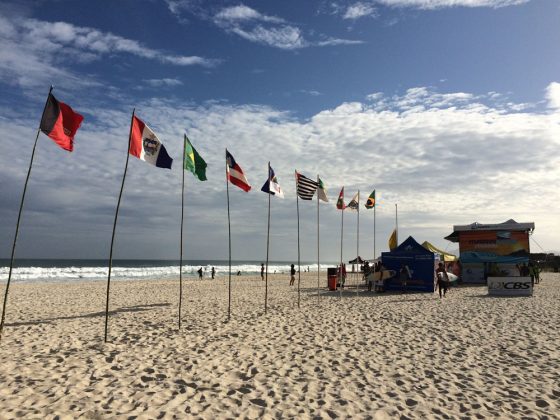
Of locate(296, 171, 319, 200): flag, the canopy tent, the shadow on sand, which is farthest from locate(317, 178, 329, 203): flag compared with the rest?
the canopy tent

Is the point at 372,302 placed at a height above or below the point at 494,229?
below

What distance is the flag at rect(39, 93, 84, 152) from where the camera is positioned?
8.59 metres

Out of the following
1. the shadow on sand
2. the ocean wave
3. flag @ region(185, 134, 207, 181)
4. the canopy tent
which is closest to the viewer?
flag @ region(185, 134, 207, 181)

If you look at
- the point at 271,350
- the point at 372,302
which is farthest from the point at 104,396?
the point at 372,302

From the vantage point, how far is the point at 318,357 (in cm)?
892

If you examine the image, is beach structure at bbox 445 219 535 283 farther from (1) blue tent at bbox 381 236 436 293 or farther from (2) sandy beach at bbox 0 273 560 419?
(2) sandy beach at bbox 0 273 560 419

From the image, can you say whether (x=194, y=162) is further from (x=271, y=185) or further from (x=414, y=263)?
(x=414, y=263)

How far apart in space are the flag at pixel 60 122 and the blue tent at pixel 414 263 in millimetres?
17943

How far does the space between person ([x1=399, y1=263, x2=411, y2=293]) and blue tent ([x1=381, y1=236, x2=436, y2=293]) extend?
0.60 ft

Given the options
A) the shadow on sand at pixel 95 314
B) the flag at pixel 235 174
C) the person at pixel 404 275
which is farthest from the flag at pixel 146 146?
the person at pixel 404 275

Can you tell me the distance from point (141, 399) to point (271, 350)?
12.1 ft

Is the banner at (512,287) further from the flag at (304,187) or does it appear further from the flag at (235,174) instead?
the flag at (235,174)

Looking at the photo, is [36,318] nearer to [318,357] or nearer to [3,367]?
[3,367]

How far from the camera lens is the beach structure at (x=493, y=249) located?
2802 cm
